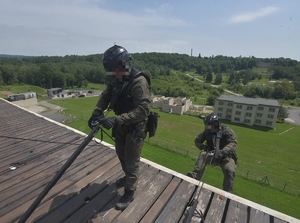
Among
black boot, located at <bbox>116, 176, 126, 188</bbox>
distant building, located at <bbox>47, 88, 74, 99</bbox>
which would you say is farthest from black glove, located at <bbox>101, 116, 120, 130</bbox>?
distant building, located at <bbox>47, 88, 74, 99</bbox>

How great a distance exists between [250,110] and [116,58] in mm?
53873

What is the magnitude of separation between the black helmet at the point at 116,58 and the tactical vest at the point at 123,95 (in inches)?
8.8

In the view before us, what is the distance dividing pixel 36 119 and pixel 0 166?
3797mm

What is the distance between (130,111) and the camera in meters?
3.15

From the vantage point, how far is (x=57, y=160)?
5195mm

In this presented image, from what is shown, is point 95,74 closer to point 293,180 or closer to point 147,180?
point 293,180

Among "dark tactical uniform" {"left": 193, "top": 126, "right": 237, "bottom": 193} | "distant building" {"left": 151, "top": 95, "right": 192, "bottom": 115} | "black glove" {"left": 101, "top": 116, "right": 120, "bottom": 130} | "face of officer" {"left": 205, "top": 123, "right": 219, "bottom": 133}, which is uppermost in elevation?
"black glove" {"left": 101, "top": 116, "right": 120, "bottom": 130}

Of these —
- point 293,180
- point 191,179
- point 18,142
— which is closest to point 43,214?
point 191,179

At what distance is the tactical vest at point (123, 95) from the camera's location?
3260mm

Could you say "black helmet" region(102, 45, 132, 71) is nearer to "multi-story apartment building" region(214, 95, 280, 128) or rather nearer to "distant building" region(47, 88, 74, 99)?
"multi-story apartment building" region(214, 95, 280, 128)

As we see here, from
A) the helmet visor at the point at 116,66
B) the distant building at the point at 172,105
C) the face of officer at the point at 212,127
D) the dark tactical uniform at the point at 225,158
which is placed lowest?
the distant building at the point at 172,105

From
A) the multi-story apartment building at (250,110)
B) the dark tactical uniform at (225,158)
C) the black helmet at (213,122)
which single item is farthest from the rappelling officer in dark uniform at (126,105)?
the multi-story apartment building at (250,110)

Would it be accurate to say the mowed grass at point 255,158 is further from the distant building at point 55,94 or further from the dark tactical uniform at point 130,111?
the distant building at point 55,94

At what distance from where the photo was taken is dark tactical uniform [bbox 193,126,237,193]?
16.2 feet
